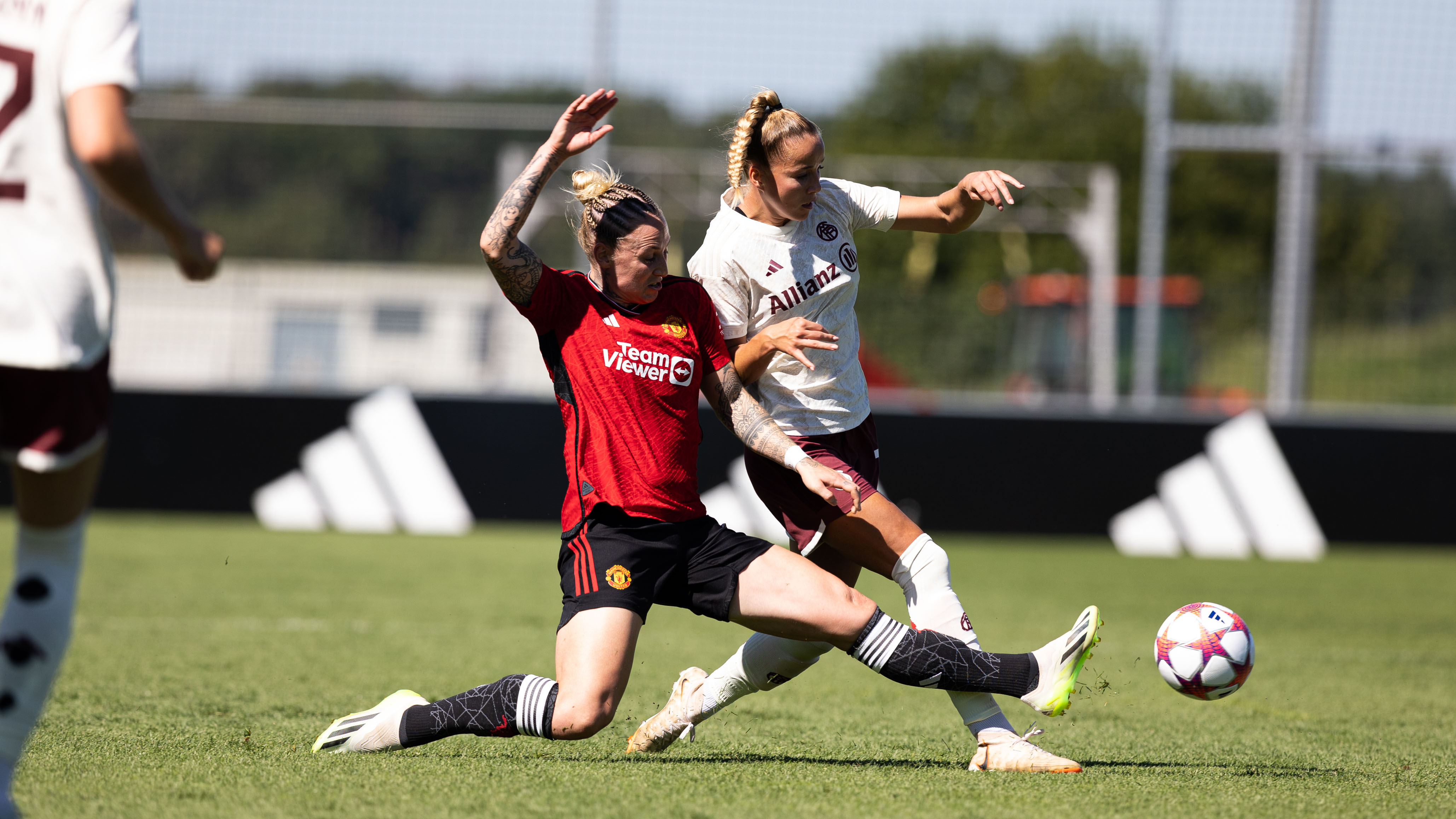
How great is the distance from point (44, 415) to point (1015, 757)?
2.71 m

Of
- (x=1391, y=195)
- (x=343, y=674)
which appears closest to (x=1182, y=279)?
(x=1391, y=195)

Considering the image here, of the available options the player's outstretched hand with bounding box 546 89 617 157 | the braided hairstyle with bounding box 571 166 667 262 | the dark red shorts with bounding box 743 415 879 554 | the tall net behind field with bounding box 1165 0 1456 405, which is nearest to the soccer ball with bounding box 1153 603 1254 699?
the dark red shorts with bounding box 743 415 879 554

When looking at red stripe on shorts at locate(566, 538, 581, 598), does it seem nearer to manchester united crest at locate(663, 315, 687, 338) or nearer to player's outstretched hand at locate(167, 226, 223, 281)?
manchester united crest at locate(663, 315, 687, 338)

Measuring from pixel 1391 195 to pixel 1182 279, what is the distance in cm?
390

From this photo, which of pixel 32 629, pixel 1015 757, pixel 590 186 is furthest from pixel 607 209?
pixel 1015 757

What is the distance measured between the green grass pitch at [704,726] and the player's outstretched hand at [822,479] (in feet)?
2.60

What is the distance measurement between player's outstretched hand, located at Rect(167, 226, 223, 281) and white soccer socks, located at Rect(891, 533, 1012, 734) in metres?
2.19

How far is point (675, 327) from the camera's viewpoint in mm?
3844

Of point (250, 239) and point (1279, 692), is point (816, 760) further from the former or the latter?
point (250, 239)

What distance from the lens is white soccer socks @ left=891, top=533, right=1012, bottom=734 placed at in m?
4.01

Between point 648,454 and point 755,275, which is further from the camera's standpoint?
point 755,275

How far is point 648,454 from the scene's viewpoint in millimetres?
3789

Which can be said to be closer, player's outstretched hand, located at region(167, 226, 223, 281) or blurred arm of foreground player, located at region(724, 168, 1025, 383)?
player's outstretched hand, located at region(167, 226, 223, 281)

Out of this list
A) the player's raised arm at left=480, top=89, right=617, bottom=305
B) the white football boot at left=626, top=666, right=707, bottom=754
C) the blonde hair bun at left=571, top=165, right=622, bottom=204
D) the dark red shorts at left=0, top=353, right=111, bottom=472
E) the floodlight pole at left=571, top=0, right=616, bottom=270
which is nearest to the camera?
the dark red shorts at left=0, top=353, right=111, bottom=472
